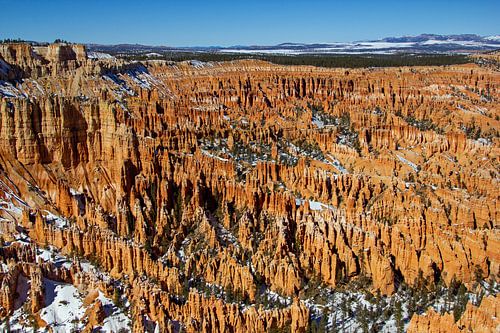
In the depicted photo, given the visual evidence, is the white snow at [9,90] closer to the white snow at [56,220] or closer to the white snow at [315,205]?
the white snow at [56,220]

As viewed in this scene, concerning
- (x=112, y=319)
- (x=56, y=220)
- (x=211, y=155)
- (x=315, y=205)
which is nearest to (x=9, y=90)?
(x=56, y=220)

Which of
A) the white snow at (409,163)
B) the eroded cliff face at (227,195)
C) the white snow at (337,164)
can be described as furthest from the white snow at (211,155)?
the white snow at (409,163)

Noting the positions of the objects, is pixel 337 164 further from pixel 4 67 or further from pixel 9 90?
pixel 4 67

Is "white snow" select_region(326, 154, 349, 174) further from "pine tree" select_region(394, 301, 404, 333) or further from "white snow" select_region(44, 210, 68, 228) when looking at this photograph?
"white snow" select_region(44, 210, 68, 228)

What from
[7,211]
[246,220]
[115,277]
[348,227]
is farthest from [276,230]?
[7,211]

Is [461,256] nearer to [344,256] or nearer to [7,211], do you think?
[344,256]

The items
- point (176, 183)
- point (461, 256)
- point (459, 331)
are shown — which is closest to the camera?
point (459, 331)

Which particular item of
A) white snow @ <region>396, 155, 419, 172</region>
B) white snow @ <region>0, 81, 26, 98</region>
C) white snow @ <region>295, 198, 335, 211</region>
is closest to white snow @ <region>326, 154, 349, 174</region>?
white snow @ <region>295, 198, 335, 211</region>

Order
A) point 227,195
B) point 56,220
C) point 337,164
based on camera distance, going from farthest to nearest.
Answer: point 337,164
point 227,195
point 56,220
